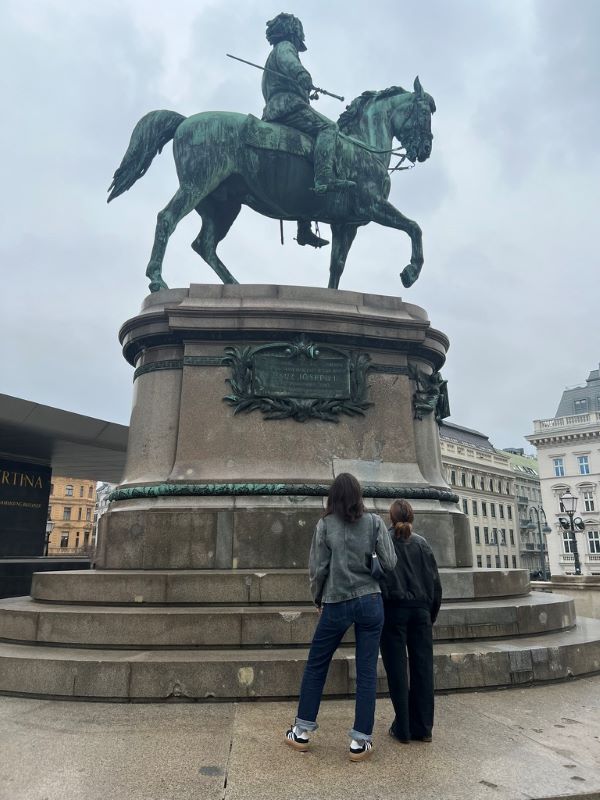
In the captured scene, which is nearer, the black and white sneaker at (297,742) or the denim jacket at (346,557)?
the black and white sneaker at (297,742)

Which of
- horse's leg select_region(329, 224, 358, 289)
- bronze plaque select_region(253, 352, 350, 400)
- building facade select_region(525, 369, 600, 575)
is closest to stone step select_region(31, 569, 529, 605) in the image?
bronze plaque select_region(253, 352, 350, 400)

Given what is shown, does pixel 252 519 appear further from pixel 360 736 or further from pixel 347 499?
pixel 360 736

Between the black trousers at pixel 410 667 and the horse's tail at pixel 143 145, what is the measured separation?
29.7 feet

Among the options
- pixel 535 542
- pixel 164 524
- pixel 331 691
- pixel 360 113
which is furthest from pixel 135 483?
pixel 535 542

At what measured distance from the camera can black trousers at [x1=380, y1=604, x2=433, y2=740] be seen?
4422 mm

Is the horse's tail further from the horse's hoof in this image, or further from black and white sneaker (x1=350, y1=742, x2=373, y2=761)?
black and white sneaker (x1=350, y1=742, x2=373, y2=761)

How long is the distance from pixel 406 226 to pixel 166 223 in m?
4.27

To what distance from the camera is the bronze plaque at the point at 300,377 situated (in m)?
8.91

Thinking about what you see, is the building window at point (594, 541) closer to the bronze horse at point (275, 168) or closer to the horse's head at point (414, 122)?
the bronze horse at point (275, 168)

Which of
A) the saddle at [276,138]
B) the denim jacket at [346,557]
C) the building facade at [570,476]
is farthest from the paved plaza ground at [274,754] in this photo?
the building facade at [570,476]

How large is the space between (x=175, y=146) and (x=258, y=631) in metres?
8.34

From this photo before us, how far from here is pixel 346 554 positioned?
14.5 feet

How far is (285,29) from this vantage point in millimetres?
11195

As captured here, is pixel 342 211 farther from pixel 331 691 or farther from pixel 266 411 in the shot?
pixel 331 691
